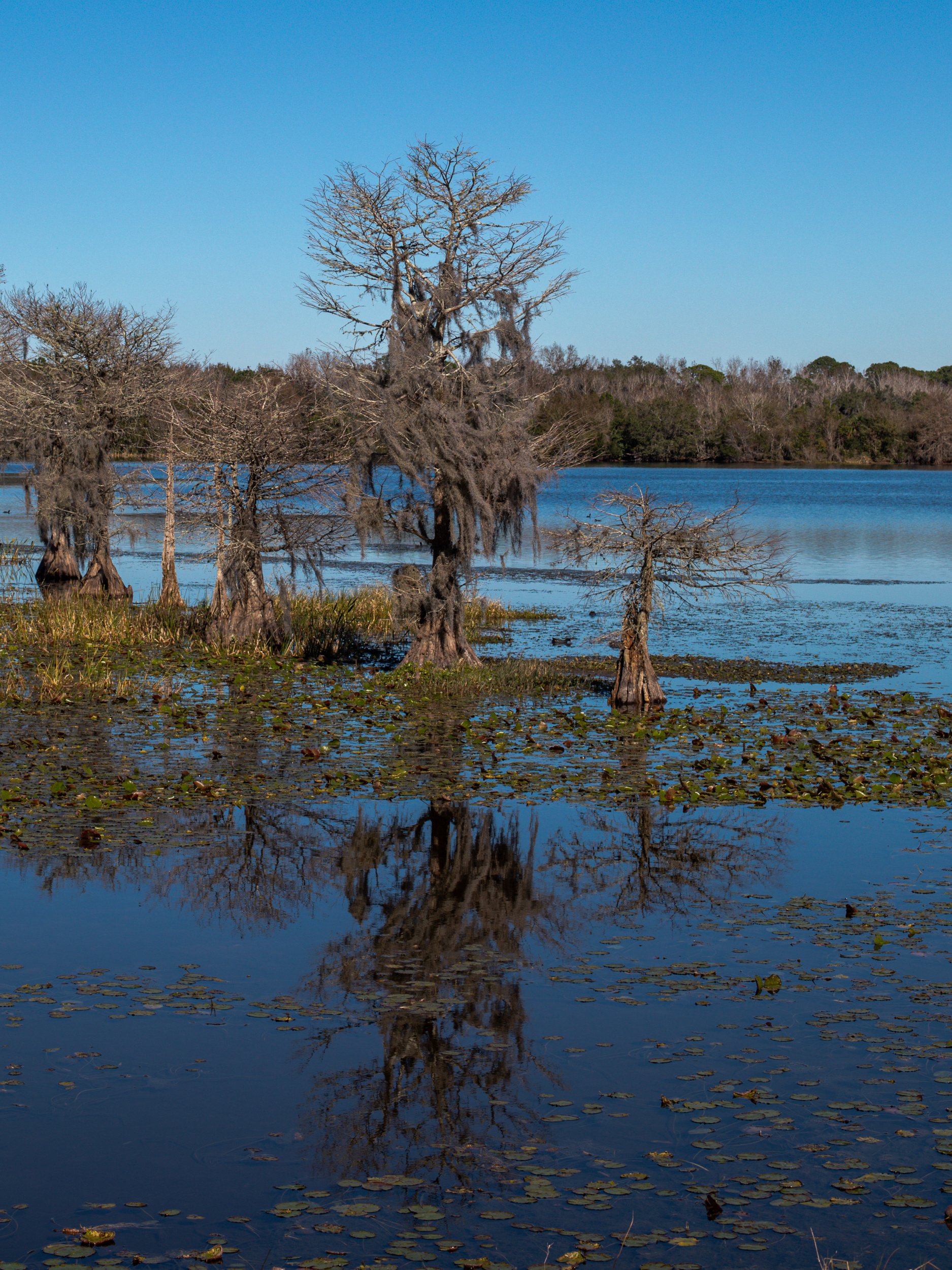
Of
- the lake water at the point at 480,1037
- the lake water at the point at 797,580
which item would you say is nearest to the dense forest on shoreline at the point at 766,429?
the lake water at the point at 797,580

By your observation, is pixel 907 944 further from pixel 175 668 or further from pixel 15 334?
pixel 15 334

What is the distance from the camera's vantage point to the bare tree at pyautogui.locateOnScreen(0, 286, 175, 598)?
31.1m

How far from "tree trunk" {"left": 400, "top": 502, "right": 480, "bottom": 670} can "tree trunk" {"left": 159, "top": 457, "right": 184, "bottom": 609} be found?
8002 mm

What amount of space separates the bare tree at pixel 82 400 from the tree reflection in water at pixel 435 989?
2110 cm

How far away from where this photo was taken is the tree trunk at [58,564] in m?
34.2

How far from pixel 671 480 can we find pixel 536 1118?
Answer: 91.1 meters

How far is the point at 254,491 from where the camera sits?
23.3 m

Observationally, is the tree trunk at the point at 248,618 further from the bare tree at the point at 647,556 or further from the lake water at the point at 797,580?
the bare tree at the point at 647,556

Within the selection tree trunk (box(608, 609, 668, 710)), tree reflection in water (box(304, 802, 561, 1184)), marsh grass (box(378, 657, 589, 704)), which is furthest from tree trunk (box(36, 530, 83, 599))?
tree reflection in water (box(304, 802, 561, 1184))

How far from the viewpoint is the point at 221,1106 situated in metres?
6.97

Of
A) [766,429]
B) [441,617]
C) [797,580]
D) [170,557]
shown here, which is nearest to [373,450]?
[441,617]

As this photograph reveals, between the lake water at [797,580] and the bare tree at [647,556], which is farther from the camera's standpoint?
the lake water at [797,580]

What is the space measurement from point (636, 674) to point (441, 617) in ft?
13.4

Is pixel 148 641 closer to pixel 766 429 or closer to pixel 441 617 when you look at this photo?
pixel 441 617
